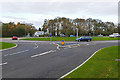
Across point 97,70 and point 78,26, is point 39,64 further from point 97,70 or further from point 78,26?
point 78,26

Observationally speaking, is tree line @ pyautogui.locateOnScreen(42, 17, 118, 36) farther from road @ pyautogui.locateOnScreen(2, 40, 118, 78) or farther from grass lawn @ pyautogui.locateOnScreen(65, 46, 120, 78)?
grass lawn @ pyautogui.locateOnScreen(65, 46, 120, 78)

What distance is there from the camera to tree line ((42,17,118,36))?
7784cm

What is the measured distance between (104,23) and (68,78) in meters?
106

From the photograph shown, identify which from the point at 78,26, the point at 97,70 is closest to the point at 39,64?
the point at 97,70

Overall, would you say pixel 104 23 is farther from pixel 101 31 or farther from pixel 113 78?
pixel 113 78

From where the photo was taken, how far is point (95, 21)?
9938 cm

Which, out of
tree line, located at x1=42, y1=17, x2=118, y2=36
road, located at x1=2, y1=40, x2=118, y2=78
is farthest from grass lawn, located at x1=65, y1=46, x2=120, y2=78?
tree line, located at x1=42, y1=17, x2=118, y2=36

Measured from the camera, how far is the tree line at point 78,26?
77.8 meters

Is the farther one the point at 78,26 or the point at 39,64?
the point at 78,26

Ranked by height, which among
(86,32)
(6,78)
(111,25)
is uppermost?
(111,25)

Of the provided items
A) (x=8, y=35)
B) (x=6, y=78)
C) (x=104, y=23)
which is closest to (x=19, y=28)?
(x=8, y=35)

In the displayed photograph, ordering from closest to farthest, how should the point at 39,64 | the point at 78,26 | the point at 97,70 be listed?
the point at 97,70 → the point at 39,64 → the point at 78,26

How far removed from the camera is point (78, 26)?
85625mm

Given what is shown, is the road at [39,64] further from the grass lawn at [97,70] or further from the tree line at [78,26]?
the tree line at [78,26]
